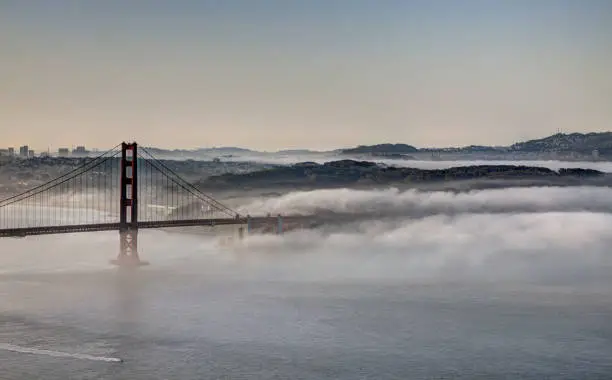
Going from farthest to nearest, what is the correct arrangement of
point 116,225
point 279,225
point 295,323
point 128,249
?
point 279,225
point 128,249
point 116,225
point 295,323

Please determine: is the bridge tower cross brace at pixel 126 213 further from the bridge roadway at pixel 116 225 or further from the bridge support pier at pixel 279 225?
the bridge support pier at pixel 279 225

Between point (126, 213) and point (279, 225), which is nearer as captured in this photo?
point (126, 213)

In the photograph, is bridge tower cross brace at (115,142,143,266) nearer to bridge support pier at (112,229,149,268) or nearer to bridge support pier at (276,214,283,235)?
bridge support pier at (112,229,149,268)

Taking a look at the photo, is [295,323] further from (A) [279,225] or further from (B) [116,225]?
(A) [279,225]

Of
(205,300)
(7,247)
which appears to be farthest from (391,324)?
(7,247)

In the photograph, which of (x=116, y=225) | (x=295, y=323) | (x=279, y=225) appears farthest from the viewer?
(x=279, y=225)

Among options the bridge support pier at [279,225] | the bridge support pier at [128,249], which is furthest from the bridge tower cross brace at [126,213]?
the bridge support pier at [279,225]

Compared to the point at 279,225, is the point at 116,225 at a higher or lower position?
higher

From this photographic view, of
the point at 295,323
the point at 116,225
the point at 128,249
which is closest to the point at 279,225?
the point at 128,249
